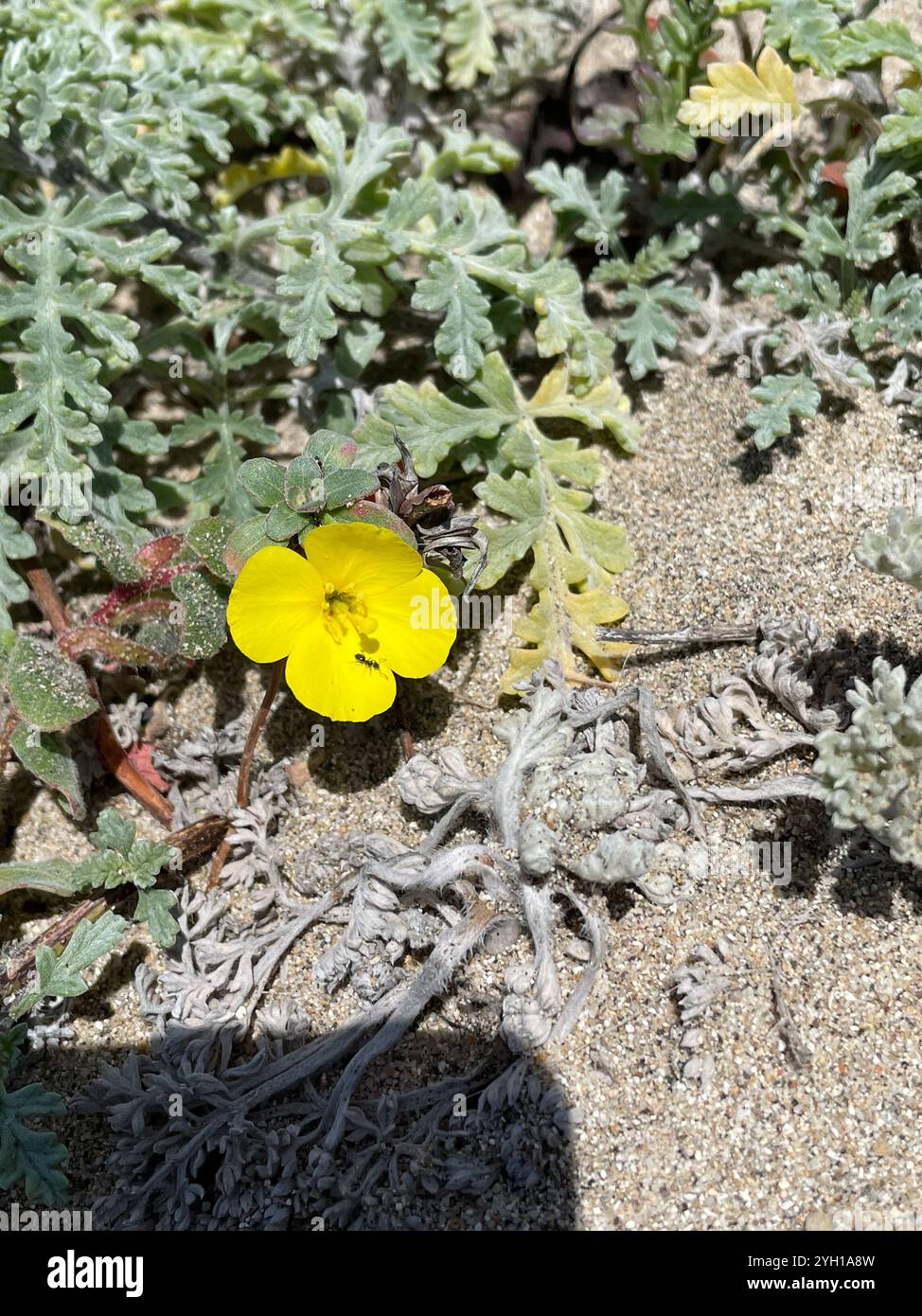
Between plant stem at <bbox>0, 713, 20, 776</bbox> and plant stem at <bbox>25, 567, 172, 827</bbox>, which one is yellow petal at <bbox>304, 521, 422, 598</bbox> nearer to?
plant stem at <bbox>25, 567, 172, 827</bbox>

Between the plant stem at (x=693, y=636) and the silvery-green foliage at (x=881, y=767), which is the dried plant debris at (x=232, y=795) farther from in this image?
the silvery-green foliage at (x=881, y=767)

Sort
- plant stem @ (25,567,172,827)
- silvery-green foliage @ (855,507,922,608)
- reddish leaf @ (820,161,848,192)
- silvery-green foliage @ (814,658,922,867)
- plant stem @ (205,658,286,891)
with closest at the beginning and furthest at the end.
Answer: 1. silvery-green foliage @ (814,658,922,867)
2. silvery-green foliage @ (855,507,922,608)
3. plant stem @ (205,658,286,891)
4. plant stem @ (25,567,172,827)
5. reddish leaf @ (820,161,848,192)

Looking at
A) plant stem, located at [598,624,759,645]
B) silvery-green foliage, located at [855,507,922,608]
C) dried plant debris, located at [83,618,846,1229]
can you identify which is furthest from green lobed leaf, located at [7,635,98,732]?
silvery-green foliage, located at [855,507,922,608]

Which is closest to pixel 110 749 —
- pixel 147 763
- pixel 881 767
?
pixel 147 763

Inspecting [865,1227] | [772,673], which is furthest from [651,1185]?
[772,673]

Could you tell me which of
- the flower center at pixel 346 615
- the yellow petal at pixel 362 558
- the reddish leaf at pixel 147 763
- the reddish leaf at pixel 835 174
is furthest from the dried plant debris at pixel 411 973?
the reddish leaf at pixel 835 174

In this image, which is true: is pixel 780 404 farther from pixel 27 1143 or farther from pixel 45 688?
pixel 27 1143
